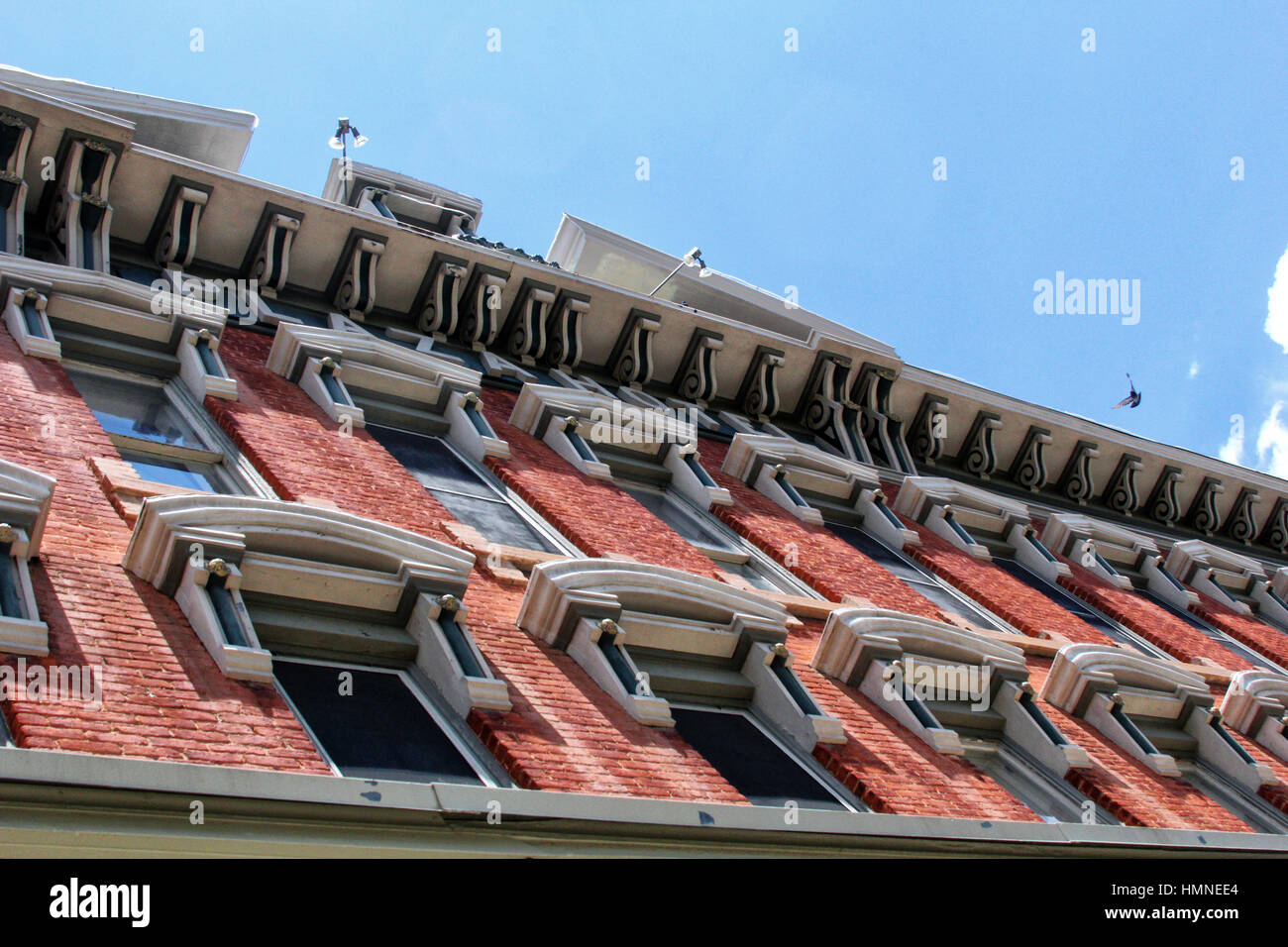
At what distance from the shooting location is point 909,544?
54.6 feet

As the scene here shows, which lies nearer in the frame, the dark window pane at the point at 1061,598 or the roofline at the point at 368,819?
the roofline at the point at 368,819

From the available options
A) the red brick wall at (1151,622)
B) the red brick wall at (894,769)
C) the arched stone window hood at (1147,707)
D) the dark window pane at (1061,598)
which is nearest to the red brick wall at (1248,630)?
the red brick wall at (1151,622)

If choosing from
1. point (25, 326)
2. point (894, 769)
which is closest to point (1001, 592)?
point (894, 769)

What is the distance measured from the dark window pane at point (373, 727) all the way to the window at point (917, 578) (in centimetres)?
816

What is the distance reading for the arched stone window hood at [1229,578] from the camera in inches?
853

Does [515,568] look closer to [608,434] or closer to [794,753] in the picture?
[794,753]

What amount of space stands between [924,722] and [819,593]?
269cm

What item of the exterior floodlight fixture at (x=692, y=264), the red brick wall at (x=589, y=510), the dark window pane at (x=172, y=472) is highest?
the exterior floodlight fixture at (x=692, y=264)

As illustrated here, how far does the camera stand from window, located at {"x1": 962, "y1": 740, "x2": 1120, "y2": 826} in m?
11.5

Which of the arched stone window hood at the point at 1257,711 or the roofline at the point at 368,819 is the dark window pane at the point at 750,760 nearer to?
the roofline at the point at 368,819

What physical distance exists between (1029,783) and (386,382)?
24.3 feet

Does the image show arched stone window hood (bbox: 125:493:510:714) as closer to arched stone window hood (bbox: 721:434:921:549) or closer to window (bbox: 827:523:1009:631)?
arched stone window hood (bbox: 721:434:921:549)
